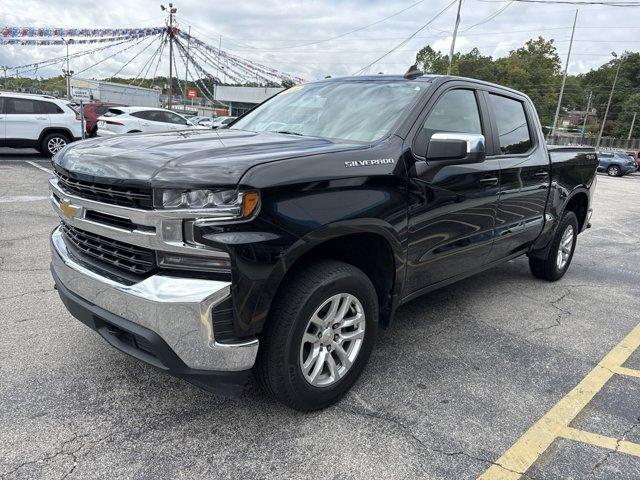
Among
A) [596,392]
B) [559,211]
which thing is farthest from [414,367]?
[559,211]

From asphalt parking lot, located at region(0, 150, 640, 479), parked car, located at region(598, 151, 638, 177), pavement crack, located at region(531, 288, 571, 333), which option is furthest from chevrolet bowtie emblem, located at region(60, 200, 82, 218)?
parked car, located at region(598, 151, 638, 177)

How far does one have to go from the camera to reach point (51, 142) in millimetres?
13852

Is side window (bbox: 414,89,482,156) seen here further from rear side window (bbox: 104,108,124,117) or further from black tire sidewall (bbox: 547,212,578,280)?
rear side window (bbox: 104,108,124,117)

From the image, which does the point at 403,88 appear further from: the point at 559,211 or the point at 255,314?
the point at 559,211

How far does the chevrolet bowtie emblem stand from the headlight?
712mm

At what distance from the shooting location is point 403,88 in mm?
3523

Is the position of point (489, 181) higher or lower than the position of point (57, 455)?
higher

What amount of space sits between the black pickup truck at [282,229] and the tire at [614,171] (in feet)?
103

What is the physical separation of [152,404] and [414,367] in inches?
66.1

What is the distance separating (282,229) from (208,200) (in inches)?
14.0

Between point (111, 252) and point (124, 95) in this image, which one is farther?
point (124, 95)

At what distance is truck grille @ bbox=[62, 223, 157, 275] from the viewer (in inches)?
91.6

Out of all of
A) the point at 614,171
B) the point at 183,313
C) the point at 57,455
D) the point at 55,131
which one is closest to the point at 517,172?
the point at 183,313

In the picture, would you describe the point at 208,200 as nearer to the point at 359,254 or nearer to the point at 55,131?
the point at 359,254
